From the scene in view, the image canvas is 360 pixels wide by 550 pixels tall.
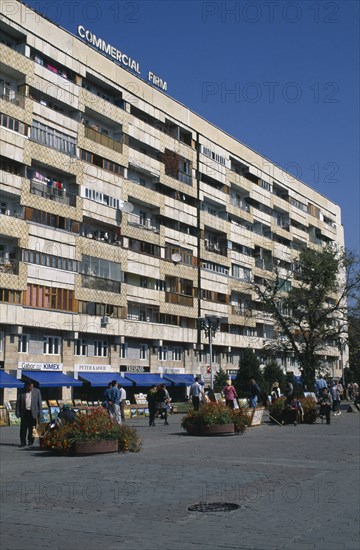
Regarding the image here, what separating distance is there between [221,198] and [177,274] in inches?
465

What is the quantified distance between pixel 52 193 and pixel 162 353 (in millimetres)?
18090

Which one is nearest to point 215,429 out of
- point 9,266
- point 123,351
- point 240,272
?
point 9,266

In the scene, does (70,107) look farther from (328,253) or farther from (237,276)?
(237,276)

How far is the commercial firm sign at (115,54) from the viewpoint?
51.8 meters

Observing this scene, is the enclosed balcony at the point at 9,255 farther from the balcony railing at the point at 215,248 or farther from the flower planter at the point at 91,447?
the flower planter at the point at 91,447

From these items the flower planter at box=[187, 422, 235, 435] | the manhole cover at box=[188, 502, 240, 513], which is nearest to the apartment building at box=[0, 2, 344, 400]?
the flower planter at box=[187, 422, 235, 435]

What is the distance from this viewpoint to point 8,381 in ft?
133

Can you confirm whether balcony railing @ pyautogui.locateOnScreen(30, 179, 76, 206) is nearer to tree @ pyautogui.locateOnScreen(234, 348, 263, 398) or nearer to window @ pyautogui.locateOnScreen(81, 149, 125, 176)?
window @ pyautogui.locateOnScreen(81, 149, 125, 176)

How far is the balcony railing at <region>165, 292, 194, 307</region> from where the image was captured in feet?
191

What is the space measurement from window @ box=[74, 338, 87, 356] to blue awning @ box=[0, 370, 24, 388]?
25.2ft

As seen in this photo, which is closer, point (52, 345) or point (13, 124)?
point (13, 124)

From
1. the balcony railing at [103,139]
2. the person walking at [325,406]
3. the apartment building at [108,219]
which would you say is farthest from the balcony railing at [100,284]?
the person walking at [325,406]

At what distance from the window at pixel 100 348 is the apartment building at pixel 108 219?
0.39 ft

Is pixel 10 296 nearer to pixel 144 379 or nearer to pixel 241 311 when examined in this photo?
pixel 144 379
